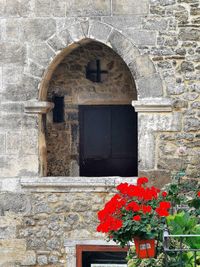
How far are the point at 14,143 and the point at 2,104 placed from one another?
0.54m

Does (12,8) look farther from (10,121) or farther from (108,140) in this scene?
(108,140)

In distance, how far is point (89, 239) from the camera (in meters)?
9.38

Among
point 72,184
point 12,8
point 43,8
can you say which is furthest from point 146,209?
point 12,8

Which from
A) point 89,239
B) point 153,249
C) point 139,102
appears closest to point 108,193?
point 89,239

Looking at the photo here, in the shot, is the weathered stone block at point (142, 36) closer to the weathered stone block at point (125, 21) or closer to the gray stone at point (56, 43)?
the weathered stone block at point (125, 21)

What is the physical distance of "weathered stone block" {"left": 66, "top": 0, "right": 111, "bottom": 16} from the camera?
9.22 metres

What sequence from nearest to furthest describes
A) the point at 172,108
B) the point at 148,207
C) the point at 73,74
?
the point at 148,207 < the point at 172,108 < the point at 73,74

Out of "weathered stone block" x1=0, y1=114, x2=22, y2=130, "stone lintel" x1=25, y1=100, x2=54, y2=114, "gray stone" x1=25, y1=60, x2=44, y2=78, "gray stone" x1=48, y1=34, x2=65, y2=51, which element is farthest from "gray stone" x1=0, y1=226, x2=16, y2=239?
"gray stone" x1=48, y1=34, x2=65, y2=51

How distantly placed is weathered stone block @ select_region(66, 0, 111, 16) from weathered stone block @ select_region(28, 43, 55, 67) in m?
0.54

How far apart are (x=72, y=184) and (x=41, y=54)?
5.78 ft

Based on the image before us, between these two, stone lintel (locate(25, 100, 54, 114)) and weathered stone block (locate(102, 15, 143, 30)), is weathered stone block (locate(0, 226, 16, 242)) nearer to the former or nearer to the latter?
stone lintel (locate(25, 100, 54, 114))

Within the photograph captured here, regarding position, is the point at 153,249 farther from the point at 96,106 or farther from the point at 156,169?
the point at 96,106

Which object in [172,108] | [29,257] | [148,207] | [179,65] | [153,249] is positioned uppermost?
[179,65]

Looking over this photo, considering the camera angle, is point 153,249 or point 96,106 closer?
point 153,249
